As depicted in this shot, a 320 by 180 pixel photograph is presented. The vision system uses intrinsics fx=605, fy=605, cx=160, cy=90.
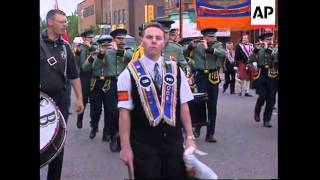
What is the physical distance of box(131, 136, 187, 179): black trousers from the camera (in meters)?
2.63

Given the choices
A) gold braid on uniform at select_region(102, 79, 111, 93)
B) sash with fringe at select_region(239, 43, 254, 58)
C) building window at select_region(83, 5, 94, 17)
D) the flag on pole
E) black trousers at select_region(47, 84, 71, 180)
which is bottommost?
black trousers at select_region(47, 84, 71, 180)

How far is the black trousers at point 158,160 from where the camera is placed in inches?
104

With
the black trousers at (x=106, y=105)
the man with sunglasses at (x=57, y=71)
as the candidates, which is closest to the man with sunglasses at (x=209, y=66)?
the man with sunglasses at (x=57, y=71)

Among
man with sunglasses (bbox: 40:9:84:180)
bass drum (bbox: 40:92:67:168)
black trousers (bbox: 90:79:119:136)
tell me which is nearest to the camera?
bass drum (bbox: 40:92:67:168)

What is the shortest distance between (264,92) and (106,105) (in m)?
3.30

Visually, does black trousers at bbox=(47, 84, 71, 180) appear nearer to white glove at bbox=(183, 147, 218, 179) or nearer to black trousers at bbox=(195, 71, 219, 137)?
black trousers at bbox=(195, 71, 219, 137)

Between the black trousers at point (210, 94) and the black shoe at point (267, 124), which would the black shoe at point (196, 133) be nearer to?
the black trousers at point (210, 94)

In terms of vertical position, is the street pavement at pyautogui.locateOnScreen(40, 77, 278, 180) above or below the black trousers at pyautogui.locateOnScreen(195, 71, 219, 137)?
below

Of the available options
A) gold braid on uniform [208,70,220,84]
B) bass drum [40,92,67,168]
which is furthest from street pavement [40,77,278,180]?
bass drum [40,92,67,168]

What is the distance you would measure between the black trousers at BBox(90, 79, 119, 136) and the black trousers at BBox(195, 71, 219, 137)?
1.20 meters

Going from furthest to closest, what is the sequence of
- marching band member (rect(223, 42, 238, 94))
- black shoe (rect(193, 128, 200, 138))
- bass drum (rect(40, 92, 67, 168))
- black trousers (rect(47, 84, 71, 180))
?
black trousers (rect(47, 84, 71, 180))
bass drum (rect(40, 92, 67, 168))
black shoe (rect(193, 128, 200, 138))
marching band member (rect(223, 42, 238, 94))

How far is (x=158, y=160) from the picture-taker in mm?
2682

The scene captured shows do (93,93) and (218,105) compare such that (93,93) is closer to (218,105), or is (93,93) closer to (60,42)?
(60,42)
